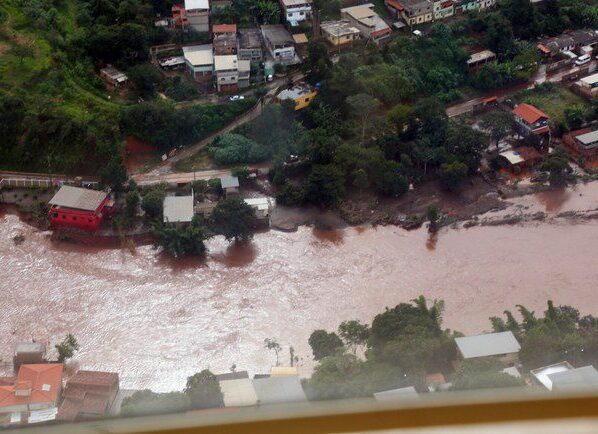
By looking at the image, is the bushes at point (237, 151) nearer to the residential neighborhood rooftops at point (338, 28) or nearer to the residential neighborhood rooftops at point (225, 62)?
the residential neighborhood rooftops at point (225, 62)

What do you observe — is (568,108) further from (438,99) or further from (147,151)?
(147,151)

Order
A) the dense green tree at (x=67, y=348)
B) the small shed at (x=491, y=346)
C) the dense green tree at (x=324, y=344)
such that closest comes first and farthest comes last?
the small shed at (x=491, y=346) < the dense green tree at (x=324, y=344) < the dense green tree at (x=67, y=348)

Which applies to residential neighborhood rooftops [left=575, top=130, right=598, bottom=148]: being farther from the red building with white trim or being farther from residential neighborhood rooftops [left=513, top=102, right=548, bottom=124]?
the red building with white trim

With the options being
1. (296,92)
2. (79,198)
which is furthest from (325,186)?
(79,198)

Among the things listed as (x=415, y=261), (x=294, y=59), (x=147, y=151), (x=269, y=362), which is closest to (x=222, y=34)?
(x=294, y=59)

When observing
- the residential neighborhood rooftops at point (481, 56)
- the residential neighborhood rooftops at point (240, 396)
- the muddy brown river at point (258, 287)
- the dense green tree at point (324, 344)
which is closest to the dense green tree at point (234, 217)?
the muddy brown river at point (258, 287)

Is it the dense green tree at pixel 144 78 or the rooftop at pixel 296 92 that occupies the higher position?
the dense green tree at pixel 144 78

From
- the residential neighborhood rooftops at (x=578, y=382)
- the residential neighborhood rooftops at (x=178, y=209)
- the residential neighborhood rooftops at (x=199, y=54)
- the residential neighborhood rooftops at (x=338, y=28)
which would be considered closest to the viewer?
the residential neighborhood rooftops at (x=578, y=382)
